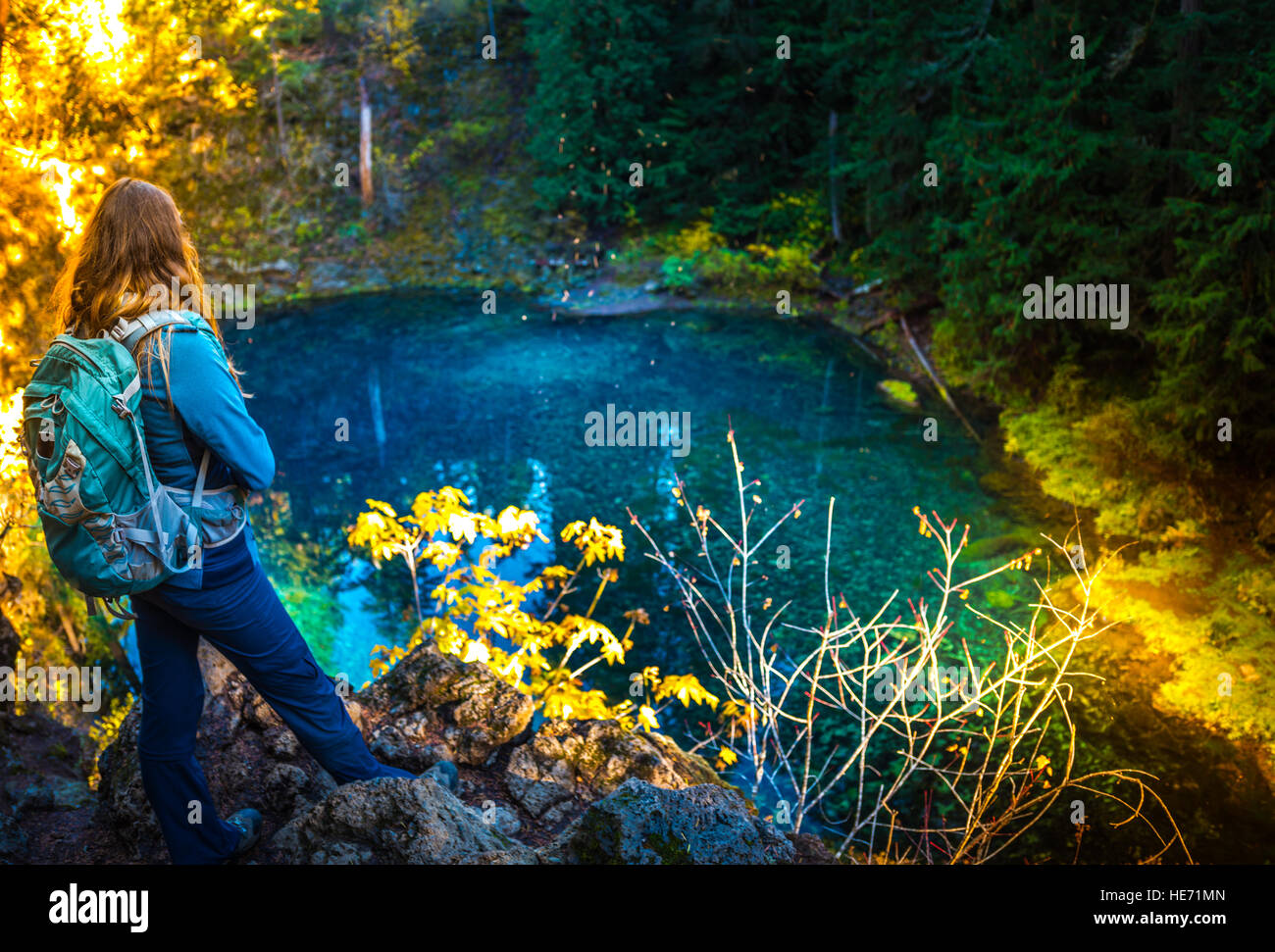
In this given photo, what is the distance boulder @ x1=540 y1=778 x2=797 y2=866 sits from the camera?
2744 millimetres

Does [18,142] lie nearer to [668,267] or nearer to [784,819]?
[784,819]

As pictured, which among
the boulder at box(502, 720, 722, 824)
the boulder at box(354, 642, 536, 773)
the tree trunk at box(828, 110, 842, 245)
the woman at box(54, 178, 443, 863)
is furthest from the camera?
the tree trunk at box(828, 110, 842, 245)

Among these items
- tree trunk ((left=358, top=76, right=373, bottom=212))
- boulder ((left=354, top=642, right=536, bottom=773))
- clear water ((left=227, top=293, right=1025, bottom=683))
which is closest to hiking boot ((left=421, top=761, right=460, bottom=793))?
boulder ((left=354, top=642, right=536, bottom=773))

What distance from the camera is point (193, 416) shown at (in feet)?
8.73

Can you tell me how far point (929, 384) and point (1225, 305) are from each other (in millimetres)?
6386

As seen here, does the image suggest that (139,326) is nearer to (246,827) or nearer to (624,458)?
(246,827)

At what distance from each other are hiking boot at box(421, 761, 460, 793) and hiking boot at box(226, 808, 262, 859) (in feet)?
2.23

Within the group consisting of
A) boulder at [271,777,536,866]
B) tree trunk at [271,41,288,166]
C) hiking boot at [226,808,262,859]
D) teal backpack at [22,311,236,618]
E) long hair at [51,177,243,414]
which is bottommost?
hiking boot at [226,808,262,859]

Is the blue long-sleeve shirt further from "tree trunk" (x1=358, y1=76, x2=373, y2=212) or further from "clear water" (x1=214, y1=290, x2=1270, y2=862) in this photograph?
"tree trunk" (x1=358, y1=76, x2=373, y2=212)

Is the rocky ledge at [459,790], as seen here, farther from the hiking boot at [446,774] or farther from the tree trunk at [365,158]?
the tree trunk at [365,158]

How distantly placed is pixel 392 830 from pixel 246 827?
651mm

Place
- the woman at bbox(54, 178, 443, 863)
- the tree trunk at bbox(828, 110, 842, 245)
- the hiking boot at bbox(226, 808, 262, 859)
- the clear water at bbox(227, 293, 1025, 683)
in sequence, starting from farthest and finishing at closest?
the tree trunk at bbox(828, 110, 842, 245) → the clear water at bbox(227, 293, 1025, 683) → the hiking boot at bbox(226, 808, 262, 859) → the woman at bbox(54, 178, 443, 863)

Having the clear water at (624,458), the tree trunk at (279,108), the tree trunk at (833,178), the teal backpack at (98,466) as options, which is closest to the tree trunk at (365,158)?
the tree trunk at (279,108)

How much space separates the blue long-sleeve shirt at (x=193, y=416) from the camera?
8.71 feet
